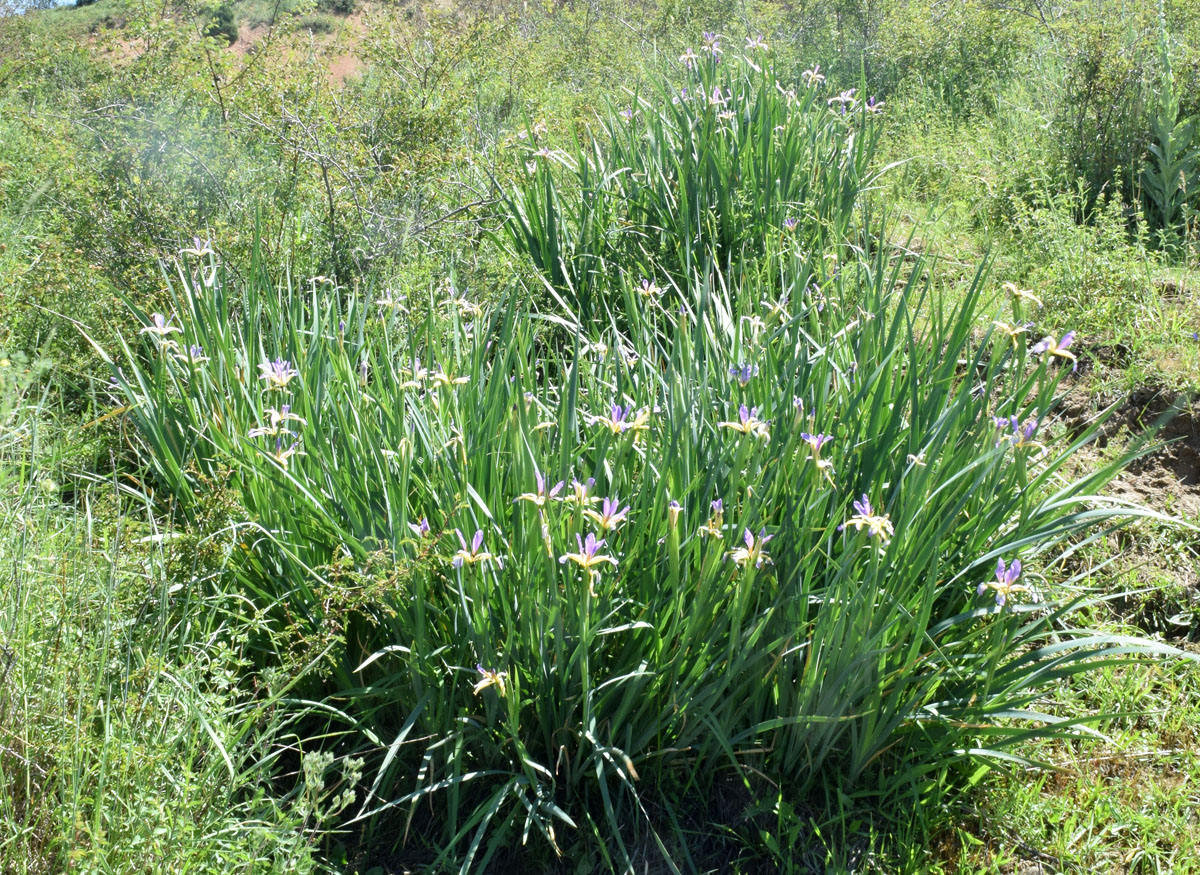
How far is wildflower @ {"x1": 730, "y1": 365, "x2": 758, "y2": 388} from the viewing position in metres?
1.89

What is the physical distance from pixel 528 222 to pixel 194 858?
252cm

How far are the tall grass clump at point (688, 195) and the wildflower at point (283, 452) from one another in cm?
150

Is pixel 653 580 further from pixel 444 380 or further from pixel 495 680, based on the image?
pixel 444 380

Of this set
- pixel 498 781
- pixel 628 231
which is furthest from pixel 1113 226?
pixel 498 781

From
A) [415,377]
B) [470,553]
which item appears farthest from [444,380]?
[470,553]

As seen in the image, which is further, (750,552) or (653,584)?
(653,584)

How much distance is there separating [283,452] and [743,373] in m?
0.97

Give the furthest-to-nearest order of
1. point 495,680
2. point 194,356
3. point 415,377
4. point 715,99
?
point 715,99
point 194,356
point 415,377
point 495,680

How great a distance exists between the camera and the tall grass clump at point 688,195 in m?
3.35

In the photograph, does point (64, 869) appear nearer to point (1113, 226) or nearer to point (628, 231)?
point (628, 231)

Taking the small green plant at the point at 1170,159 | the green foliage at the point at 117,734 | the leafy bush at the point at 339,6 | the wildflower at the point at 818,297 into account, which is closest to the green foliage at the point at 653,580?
the green foliage at the point at 117,734

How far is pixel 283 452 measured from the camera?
5.91 feet

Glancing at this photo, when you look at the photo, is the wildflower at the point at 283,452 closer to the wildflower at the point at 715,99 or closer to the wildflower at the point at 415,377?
the wildflower at the point at 415,377

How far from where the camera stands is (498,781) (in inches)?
70.1
